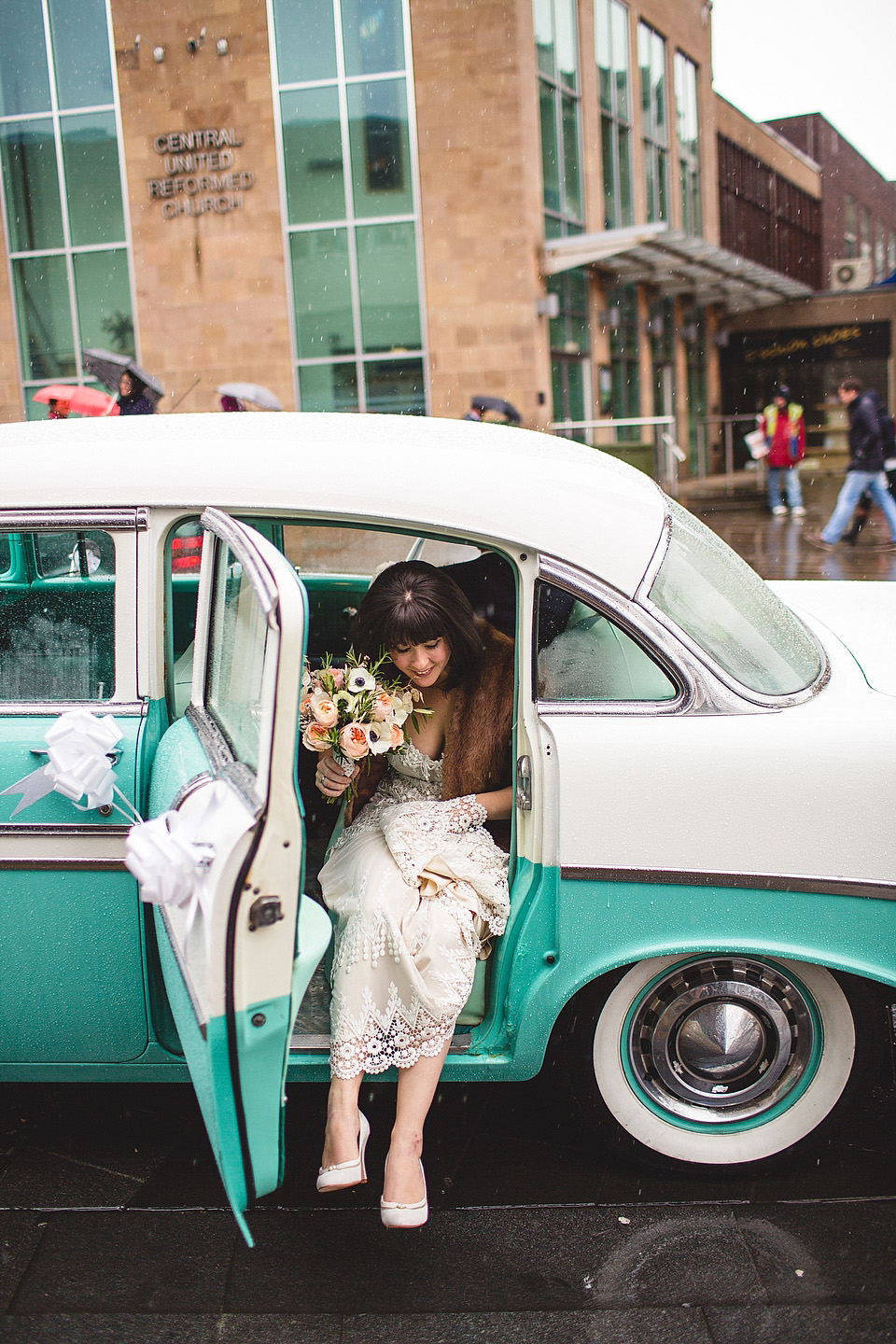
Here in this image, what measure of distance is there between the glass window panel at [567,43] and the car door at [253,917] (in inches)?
678

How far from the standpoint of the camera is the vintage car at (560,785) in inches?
99.5

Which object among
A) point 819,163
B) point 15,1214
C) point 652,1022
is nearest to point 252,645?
point 652,1022

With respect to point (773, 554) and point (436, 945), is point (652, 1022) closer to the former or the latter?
point (436, 945)

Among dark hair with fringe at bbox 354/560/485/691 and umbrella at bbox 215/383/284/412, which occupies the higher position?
umbrella at bbox 215/383/284/412

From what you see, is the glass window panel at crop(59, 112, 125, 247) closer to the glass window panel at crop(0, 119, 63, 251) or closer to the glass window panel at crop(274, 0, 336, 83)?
the glass window panel at crop(0, 119, 63, 251)

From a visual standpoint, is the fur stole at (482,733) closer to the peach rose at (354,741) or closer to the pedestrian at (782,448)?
the peach rose at (354,741)

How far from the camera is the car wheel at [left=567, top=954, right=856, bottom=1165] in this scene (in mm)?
2676

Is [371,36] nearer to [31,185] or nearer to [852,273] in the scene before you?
[31,185]

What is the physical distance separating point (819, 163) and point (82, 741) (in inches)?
1734

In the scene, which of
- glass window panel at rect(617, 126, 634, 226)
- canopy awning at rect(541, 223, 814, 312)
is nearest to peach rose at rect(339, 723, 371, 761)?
canopy awning at rect(541, 223, 814, 312)

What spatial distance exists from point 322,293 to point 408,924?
14452 millimetres

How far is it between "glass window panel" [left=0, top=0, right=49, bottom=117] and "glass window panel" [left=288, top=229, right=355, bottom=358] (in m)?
4.35

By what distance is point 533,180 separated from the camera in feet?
50.0

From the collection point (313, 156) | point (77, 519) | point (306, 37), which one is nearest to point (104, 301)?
point (313, 156)
